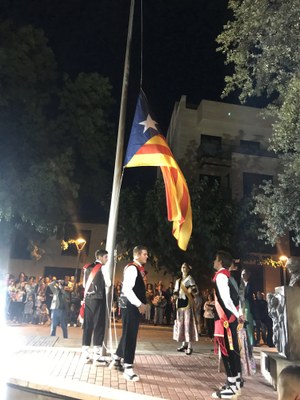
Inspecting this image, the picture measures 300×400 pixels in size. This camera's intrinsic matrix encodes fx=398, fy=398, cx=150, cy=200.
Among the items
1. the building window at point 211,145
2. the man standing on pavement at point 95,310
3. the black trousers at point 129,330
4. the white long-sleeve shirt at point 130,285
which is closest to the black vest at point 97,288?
the man standing on pavement at point 95,310

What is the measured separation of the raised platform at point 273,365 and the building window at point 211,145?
21.2m

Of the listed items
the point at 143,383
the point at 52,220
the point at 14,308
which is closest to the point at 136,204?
the point at 52,220

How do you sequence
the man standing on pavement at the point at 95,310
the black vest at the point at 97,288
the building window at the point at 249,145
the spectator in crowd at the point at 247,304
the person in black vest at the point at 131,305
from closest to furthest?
the person in black vest at the point at 131,305, the man standing on pavement at the point at 95,310, the black vest at the point at 97,288, the spectator in crowd at the point at 247,304, the building window at the point at 249,145

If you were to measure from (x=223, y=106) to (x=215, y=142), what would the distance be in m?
2.90

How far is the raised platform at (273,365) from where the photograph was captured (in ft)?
19.8

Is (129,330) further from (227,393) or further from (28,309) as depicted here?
(28,309)

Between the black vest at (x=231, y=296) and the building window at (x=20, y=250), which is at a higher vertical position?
the building window at (x=20, y=250)

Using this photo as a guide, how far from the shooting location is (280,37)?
10.4 m

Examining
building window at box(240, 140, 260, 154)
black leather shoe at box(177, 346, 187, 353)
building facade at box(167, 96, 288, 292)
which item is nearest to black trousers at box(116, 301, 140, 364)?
black leather shoe at box(177, 346, 187, 353)

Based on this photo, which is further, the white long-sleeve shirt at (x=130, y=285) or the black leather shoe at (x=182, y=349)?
the black leather shoe at (x=182, y=349)

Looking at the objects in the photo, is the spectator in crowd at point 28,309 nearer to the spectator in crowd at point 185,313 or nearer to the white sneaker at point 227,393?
the spectator in crowd at point 185,313

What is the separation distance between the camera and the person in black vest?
6445 mm

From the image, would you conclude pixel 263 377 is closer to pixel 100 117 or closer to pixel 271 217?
pixel 271 217

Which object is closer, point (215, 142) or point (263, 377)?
point (263, 377)
